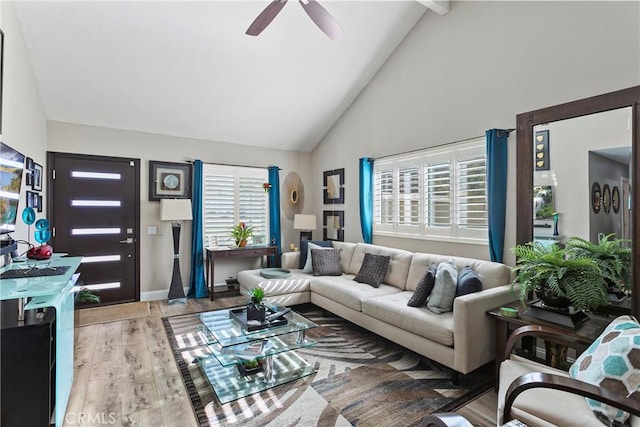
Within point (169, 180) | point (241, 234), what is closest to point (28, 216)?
point (169, 180)

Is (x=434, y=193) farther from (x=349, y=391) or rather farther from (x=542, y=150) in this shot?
(x=349, y=391)

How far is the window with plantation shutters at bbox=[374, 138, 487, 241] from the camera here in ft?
11.5

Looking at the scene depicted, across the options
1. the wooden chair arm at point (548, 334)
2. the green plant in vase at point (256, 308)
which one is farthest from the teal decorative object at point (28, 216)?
the wooden chair arm at point (548, 334)

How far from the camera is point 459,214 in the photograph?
144 inches

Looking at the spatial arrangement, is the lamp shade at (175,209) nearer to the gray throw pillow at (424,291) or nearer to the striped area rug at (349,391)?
the striped area rug at (349,391)

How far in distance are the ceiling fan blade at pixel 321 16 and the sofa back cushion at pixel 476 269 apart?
8.11 ft

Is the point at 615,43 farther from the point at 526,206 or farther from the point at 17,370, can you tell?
the point at 17,370

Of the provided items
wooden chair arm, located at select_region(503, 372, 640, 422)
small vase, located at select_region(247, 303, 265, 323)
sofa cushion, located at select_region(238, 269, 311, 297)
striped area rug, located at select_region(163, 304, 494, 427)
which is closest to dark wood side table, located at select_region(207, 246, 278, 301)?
sofa cushion, located at select_region(238, 269, 311, 297)

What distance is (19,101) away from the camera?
2906mm

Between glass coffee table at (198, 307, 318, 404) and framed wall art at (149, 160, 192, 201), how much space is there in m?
2.68

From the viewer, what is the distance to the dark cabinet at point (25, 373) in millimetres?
1662

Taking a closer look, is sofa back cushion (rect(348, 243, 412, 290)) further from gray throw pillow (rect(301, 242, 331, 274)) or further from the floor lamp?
the floor lamp

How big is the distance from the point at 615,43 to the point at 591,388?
2608mm

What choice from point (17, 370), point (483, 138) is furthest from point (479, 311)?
point (17, 370)
